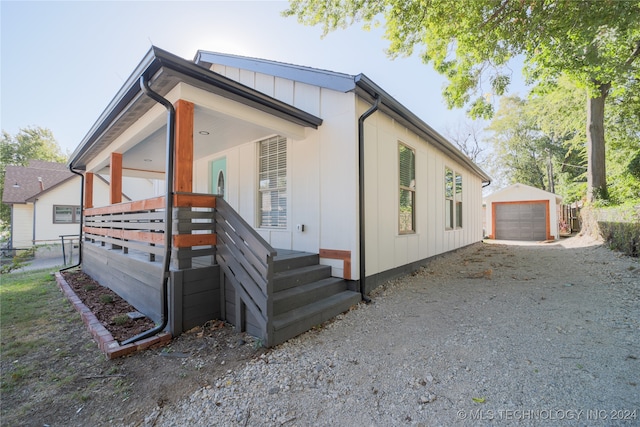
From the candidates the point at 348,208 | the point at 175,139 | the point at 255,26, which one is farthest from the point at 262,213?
the point at 255,26

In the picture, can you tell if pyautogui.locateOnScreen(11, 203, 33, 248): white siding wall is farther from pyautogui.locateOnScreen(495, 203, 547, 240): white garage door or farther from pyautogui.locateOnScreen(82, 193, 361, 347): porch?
pyautogui.locateOnScreen(495, 203, 547, 240): white garage door

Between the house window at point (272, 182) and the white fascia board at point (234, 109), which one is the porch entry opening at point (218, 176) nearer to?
the house window at point (272, 182)

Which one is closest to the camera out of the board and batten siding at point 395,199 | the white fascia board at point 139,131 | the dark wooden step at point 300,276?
the dark wooden step at point 300,276

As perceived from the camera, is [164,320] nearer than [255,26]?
Yes

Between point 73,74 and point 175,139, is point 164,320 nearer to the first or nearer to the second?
point 175,139

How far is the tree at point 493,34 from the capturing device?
5.25 metres

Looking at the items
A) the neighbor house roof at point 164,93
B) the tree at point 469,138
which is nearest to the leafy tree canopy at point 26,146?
the neighbor house roof at point 164,93

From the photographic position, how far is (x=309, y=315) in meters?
3.15

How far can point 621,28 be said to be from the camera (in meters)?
5.08

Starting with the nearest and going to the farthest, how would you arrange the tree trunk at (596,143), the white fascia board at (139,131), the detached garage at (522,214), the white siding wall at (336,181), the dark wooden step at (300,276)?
the dark wooden step at (300,276) < the white fascia board at (139,131) < the white siding wall at (336,181) < the tree trunk at (596,143) < the detached garage at (522,214)

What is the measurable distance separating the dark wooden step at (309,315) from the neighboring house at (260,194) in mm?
17

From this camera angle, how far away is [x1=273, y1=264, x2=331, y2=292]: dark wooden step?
3.36m

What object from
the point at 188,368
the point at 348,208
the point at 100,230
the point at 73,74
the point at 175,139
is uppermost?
the point at 73,74

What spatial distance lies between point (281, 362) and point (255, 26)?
23.4 ft
